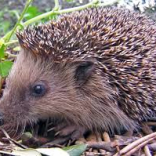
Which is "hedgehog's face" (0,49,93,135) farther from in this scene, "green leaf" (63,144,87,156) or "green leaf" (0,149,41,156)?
"green leaf" (63,144,87,156)

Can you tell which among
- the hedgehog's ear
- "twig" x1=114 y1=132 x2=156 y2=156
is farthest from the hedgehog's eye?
"twig" x1=114 y1=132 x2=156 y2=156

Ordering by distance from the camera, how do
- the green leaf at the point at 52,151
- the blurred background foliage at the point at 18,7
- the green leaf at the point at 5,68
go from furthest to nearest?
the blurred background foliage at the point at 18,7 < the green leaf at the point at 5,68 < the green leaf at the point at 52,151

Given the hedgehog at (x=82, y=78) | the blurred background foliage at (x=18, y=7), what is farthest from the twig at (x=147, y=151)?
the blurred background foliage at (x=18, y=7)

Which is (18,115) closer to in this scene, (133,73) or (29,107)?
(29,107)

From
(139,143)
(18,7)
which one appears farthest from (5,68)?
(18,7)

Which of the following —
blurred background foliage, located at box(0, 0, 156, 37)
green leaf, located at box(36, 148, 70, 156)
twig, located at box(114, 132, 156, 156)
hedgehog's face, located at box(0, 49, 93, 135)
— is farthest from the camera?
blurred background foliage, located at box(0, 0, 156, 37)

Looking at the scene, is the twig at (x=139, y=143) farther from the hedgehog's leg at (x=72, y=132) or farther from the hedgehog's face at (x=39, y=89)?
the hedgehog's face at (x=39, y=89)

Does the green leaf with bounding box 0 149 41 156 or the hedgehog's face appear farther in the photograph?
the hedgehog's face
